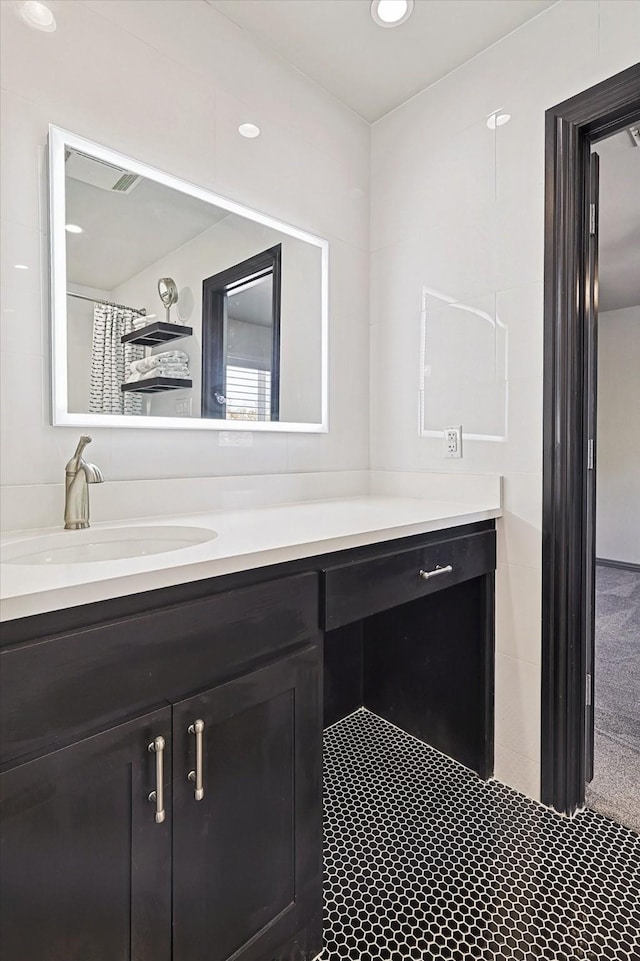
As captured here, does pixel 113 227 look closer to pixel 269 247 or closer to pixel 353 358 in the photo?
pixel 269 247

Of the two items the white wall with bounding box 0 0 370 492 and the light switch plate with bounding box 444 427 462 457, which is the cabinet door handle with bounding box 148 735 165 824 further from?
the light switch plate with bounding box 444 427 462 457

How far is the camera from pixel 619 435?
479 centimetres

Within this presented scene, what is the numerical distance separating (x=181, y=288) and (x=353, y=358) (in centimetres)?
78

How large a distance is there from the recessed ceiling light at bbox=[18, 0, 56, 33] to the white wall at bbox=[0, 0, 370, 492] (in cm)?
2

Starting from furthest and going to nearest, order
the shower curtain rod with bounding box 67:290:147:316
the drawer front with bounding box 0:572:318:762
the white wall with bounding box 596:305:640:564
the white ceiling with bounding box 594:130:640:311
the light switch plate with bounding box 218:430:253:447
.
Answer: the white wall with bounding box 596:305:640:564 < the white ceiling with bounding box 594:130:640:311 < the light switch plate with bounding box 218:430:253:447 < the shower curtain rod with bounding box 67:290:147:316 < the drawer front with bounding box 0:572:318:762

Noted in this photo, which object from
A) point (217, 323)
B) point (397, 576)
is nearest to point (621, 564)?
point (397, 576)

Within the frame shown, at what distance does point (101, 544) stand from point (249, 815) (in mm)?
691

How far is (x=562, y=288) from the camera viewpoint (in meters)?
1.56

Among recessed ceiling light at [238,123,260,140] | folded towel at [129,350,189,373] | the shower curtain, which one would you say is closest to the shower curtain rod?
the shower curtain

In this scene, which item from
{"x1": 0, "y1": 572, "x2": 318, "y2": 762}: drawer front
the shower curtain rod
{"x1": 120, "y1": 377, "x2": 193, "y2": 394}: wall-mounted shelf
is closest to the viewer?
{"x1": 0, "y1": 572, "x2": 318, "y2": 762}: drawer front

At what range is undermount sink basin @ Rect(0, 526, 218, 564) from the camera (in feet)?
3.79

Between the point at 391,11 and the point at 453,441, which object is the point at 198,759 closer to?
the point at 453,441

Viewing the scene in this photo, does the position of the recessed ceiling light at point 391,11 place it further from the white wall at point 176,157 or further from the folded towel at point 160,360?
the folded towel at point 160,360

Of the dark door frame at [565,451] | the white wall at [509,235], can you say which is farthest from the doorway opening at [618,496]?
the white wall at [509,235]
